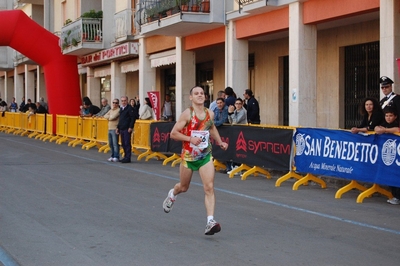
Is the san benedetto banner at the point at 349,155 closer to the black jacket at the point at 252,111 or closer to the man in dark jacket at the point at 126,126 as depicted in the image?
the black jacket at the point at 252,111

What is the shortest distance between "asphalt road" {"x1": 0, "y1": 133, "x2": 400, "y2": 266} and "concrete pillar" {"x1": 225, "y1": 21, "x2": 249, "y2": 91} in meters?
8.53

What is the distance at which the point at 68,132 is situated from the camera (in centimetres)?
2877

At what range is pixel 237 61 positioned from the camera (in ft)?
79.6

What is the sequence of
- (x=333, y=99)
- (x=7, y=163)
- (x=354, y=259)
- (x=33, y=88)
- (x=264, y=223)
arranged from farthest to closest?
1. (x=33, y=88)
2. (x=333, y=99)
3. (x=7, y=163)
4. (x=264, y=223)
5. (x=354, y=259)

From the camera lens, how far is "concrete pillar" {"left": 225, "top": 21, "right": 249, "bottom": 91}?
24219mm

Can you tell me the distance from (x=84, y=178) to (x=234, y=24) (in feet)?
33.7

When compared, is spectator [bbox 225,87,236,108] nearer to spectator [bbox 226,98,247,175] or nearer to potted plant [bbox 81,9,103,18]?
spectator [bbox 226,98,247,175]

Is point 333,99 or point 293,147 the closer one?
point 293,147

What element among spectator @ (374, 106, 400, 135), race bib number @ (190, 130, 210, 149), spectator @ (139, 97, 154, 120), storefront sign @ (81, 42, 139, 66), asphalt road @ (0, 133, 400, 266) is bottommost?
asphalt road @ (0, 133, 400, 266)

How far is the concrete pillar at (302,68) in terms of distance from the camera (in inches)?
806

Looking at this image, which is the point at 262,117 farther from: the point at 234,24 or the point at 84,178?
the point at 84,178

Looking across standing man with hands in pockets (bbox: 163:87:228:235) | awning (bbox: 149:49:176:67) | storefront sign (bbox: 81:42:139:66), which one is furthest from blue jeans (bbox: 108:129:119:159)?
storefront sign (bbox: 81:42:139:66)

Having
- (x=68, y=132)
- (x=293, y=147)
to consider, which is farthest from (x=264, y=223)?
(x=68, y=132)

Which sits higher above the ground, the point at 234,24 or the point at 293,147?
the point at 234,24
